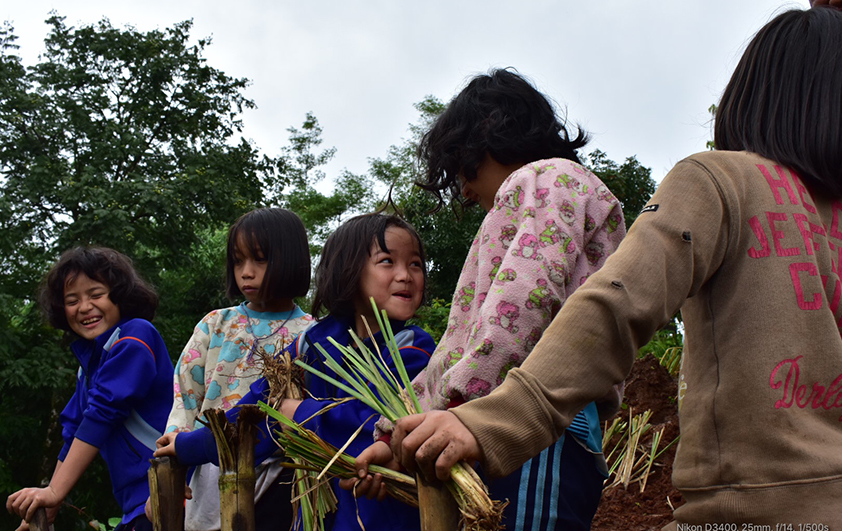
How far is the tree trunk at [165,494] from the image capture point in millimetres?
2482

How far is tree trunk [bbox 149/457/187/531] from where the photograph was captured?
248 cm

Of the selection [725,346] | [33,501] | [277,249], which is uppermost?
[277,249]

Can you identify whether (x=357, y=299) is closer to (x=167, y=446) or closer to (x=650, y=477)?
(x=167, y=446)

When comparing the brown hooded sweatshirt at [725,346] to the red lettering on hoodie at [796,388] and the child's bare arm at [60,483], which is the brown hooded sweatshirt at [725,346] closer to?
the red lettering on hoodie at [796,388]

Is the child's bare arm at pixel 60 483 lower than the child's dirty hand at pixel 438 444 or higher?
lower

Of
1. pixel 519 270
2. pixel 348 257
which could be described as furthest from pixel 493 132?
pixel 348 257

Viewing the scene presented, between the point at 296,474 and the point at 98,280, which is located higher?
the point at 98,280

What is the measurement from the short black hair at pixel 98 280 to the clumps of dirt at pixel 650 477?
2802 mm

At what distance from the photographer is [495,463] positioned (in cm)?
120

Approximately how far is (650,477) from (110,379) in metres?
3.13

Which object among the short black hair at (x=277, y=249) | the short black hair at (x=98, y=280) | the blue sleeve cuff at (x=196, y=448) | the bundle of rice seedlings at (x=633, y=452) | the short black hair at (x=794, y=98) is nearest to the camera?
the short black hair at (x=794, y=98)

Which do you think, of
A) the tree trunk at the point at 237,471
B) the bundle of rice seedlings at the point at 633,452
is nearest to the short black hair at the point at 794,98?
the tree trunk at the point at 237,471

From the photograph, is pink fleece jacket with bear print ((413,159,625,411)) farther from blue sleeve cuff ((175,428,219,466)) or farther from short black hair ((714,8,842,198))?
blue sleeve cuff ((175,428,219,466))

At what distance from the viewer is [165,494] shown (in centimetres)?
249
